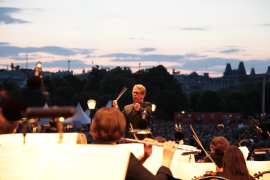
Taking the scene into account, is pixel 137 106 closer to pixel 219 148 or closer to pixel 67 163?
pixel 219 148

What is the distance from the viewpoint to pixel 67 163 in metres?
2.20

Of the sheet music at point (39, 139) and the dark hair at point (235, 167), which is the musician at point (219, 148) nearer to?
the dark hair at point (235, 167)

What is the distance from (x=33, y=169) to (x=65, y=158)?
0.20m

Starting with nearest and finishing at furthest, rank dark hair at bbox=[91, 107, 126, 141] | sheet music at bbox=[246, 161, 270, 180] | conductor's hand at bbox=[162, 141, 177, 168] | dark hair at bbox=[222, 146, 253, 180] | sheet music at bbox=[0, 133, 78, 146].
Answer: dark hair at bbox=[91, 107, 126, 141]
conductor's hand at bbox=[162, 141, 177, 168]
sheet music at bbox=[0, 133, 78, 146]
dark hair at bbox=[222, 146, 253, 180]
sheet music at bbox=[246, 161, 270, 180]

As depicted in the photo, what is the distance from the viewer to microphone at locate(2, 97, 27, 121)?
2.27 metres

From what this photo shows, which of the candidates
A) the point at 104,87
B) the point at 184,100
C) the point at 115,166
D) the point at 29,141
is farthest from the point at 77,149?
the point at 184,100

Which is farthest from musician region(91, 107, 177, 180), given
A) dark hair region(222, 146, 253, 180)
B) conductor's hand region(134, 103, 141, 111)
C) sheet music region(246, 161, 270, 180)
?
conductor's hand region(134, 103, 141, 111)

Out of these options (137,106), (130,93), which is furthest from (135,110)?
(130,93)

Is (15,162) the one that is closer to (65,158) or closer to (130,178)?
(65,158)

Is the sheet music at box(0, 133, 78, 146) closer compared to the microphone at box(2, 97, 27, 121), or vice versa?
the microphone at box(2, 97, 27, 121)

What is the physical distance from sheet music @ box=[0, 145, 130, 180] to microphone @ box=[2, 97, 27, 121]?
0.76 ft

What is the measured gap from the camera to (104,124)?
9.14 feet

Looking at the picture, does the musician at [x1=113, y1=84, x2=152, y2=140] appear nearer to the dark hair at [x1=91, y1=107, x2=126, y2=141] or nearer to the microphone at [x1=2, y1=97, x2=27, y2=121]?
the dark hair at [x1=91, y1=107, x2=126, y2=141]

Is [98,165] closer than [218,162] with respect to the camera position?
Yes
